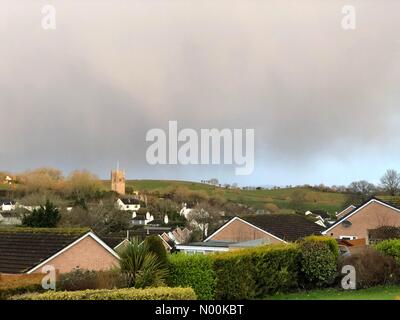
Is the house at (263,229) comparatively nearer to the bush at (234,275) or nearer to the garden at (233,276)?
the garden at (233,276)

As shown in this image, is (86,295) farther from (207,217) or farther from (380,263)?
(207,217)

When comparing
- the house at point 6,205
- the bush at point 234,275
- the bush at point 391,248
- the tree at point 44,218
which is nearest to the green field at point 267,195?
the house at point 6,205

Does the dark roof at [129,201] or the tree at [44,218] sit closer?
the tree at [44,218]

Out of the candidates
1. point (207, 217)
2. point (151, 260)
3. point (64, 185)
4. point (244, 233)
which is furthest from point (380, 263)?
point (64, 185)

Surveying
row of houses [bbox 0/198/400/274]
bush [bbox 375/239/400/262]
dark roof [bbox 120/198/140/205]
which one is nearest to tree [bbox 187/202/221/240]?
dark roof [bbox 120/198/140/205]

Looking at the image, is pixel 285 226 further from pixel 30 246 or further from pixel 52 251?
pixel 30 246

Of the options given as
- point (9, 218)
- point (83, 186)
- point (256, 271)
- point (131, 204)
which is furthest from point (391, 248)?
point (131, 204)
